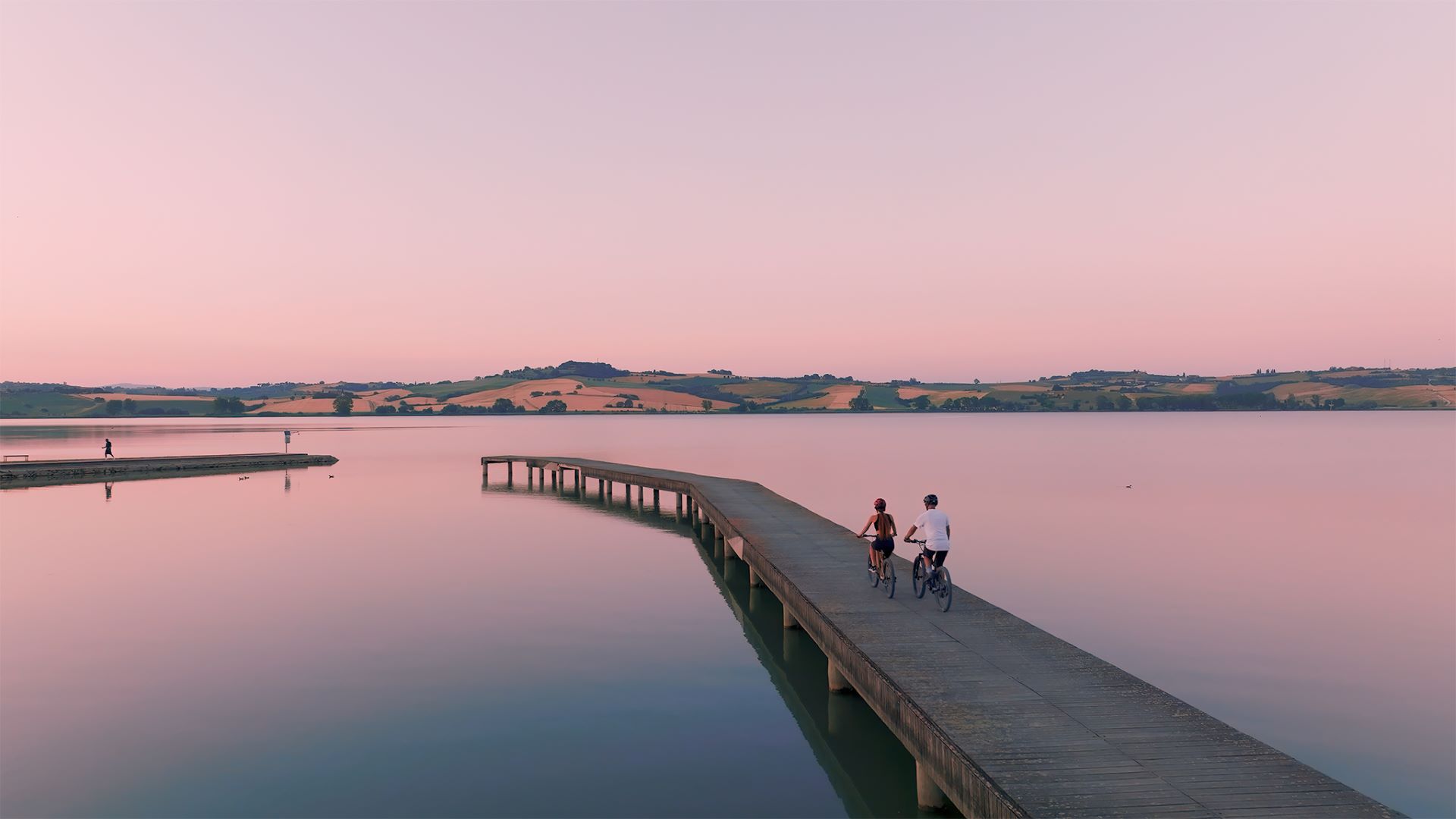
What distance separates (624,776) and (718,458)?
88580 mm

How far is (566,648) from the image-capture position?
2152cm

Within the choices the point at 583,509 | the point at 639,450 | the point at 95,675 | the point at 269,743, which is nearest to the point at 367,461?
the point at 639,450

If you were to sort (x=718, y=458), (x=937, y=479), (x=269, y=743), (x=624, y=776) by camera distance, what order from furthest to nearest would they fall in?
(x=718, y=458)
(x=937, y=479)
(x=269, y=743)
(x=624, y=776)

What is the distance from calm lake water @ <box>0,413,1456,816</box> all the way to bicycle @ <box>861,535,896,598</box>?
2441mm

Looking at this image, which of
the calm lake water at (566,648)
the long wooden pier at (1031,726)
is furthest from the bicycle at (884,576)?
the calm lake water at (566,648)

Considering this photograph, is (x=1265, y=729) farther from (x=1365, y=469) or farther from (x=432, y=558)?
(x=1365, y=469)

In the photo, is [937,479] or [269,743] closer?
[269,743]

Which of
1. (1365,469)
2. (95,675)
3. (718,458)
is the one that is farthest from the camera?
(718,458)

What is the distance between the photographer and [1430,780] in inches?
556

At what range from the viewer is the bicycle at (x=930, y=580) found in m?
17.3

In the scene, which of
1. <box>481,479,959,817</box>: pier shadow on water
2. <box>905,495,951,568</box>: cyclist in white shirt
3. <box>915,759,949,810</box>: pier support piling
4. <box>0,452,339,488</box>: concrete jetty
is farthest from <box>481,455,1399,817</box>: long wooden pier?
<box>0,452,339,488</box>: concrete jetty

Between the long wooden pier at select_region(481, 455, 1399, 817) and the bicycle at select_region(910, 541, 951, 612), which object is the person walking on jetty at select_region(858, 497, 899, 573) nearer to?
the bicycle at select_region(910, 541, 951, 612)

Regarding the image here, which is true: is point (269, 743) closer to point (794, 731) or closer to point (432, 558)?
point (794, 731)

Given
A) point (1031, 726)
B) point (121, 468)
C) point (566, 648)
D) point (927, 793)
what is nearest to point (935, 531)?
point (927, 793)
